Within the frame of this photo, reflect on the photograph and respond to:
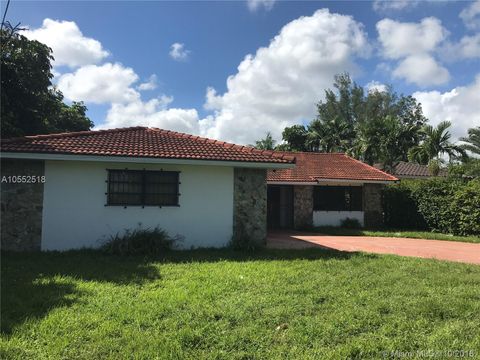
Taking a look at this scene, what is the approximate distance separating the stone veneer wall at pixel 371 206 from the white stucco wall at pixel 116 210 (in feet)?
37.4

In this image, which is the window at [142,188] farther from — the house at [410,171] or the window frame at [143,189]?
the house at [410,171]

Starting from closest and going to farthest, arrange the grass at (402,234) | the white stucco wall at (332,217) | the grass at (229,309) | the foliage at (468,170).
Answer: the grass at (229,309)
the grass at (402,234)
the white stucco wall at (332,217)
the foliage at (468,170)

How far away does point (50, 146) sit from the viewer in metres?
10.3

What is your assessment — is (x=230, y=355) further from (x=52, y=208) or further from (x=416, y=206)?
(x=416, y=206)

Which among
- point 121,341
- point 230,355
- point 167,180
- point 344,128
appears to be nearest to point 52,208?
point 167,180

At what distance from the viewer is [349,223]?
66.8ft

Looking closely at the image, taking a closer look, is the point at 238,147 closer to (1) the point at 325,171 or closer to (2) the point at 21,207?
(2) the point at 21,207

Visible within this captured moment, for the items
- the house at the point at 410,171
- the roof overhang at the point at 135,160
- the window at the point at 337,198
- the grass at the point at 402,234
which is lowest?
the grass at the point at 402,234

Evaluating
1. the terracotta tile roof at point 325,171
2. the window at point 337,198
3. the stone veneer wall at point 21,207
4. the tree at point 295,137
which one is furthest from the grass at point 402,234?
the tree at point 295,137

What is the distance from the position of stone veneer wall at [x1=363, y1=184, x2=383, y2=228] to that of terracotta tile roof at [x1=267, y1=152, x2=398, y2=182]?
70cm

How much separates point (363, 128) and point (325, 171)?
12.8 metres

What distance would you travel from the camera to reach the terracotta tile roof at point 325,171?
2005 centimetres

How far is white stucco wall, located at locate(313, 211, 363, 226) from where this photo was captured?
2017 centimetres

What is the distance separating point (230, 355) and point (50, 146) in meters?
8.10
